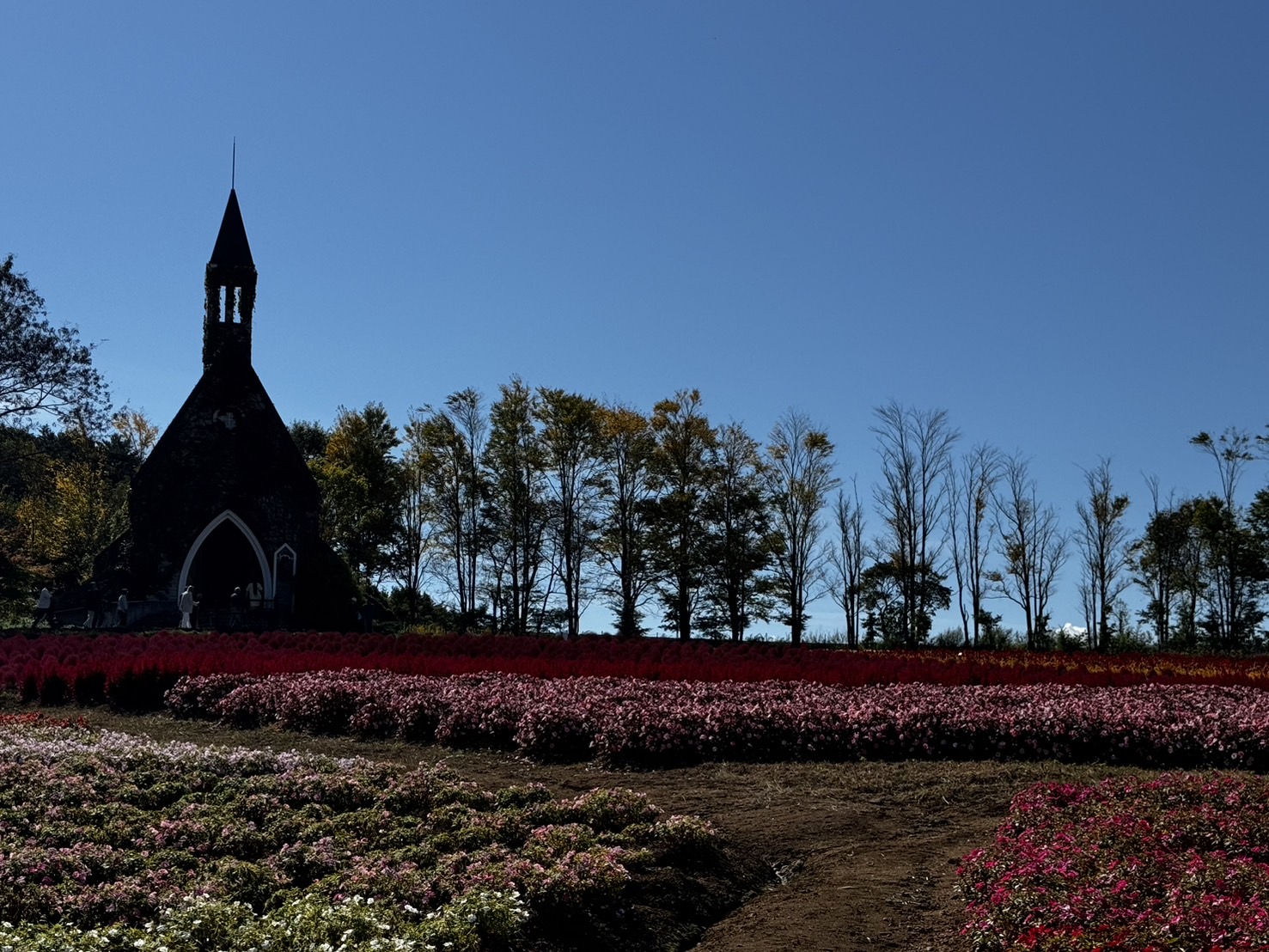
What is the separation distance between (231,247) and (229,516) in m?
9.63

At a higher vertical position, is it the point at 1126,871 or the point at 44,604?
the point at 44,604

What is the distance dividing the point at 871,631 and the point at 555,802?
2730 cm

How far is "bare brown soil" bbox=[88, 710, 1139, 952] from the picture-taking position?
618 cm

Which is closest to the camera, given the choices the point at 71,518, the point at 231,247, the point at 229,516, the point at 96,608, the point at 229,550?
the point at 96,608

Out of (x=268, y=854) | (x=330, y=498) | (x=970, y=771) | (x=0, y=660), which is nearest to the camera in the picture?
(x=268, y=854)

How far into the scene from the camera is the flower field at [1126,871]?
5.07 meters

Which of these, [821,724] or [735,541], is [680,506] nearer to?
[735,541]

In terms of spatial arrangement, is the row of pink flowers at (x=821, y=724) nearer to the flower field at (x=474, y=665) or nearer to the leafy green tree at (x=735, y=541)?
the flower field at (x=474, y=665)

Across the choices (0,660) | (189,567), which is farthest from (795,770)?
(189,567)

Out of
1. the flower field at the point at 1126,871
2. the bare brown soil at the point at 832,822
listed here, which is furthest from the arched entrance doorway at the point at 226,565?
the flower field at the point at 1126,871

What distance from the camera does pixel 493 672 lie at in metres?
15.9

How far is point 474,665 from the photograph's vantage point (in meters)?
17.0

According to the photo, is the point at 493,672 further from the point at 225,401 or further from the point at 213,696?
the point at 225,401

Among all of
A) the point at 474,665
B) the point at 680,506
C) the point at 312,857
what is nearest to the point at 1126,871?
the point at 312,857
